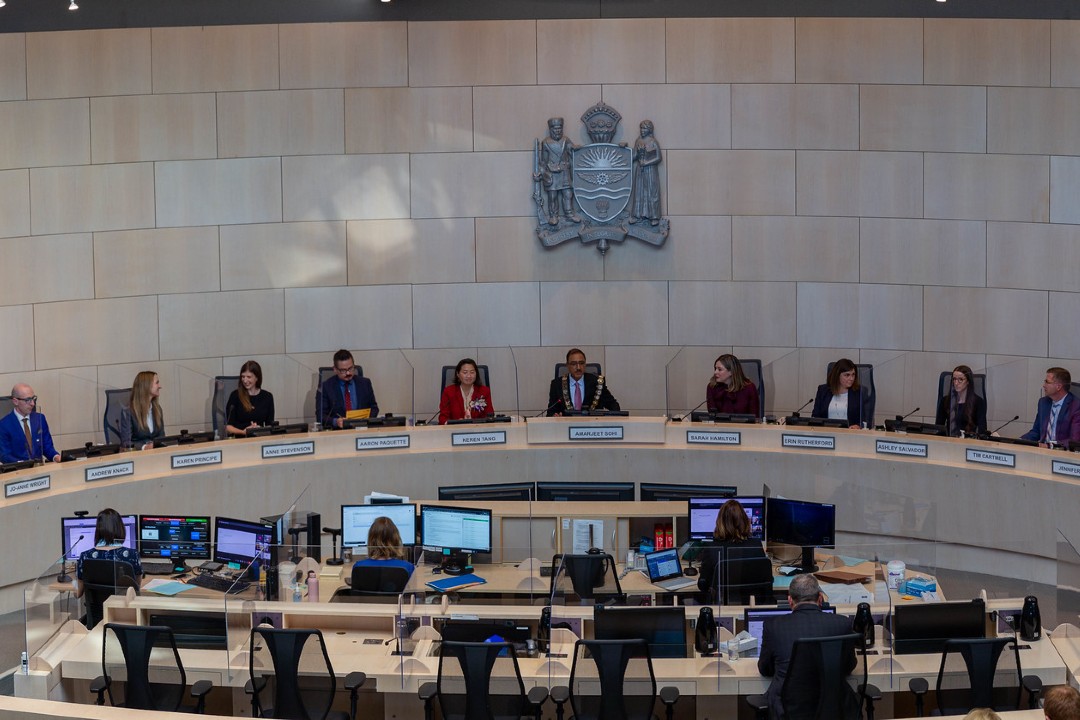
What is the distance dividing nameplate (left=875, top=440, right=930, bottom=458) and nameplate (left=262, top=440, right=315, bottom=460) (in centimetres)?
387

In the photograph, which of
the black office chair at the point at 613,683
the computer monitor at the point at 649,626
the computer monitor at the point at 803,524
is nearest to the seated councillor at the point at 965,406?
the computer monitor at the point at 803,524

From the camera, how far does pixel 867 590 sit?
5.85m

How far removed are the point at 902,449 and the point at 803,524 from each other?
69.7 inches

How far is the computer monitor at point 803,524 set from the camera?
6566 millimetres

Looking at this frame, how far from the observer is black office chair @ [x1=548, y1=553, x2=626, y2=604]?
5.65 metres

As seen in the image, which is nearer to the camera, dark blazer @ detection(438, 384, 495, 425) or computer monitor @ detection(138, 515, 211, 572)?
computer monitor @ detection(138, 515, 211, 572)

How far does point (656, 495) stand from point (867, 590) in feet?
5.36

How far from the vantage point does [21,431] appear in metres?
7.97

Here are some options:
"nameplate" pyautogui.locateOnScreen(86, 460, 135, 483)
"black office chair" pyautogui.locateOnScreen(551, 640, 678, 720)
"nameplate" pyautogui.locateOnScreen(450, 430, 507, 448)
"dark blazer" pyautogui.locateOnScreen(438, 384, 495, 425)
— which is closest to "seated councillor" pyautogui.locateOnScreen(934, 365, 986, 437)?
"nameplate" pyautogui.locateOnScreen(450, 430, 507, 448)

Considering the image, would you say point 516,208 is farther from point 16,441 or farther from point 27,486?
point 27,486

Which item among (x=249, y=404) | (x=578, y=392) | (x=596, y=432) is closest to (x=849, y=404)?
(x=596, y=432)

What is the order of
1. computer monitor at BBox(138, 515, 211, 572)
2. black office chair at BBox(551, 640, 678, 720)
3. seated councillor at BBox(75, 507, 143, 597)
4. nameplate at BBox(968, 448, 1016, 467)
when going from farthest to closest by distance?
nameplate at BBox(968, 448, 1016, 467) → computer monitor at BBox(138, 515, 211, 572) → seated councillor at BBox(75, 507, 143, 597) → black office chair at BBox(551, 640, 678, 720)

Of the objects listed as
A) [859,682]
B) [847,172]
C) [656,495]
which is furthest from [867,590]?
[847,172]

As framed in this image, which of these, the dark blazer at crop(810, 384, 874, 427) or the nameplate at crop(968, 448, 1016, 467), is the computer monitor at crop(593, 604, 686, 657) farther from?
the dark blazer at crop(810, 384, 874, 427)
